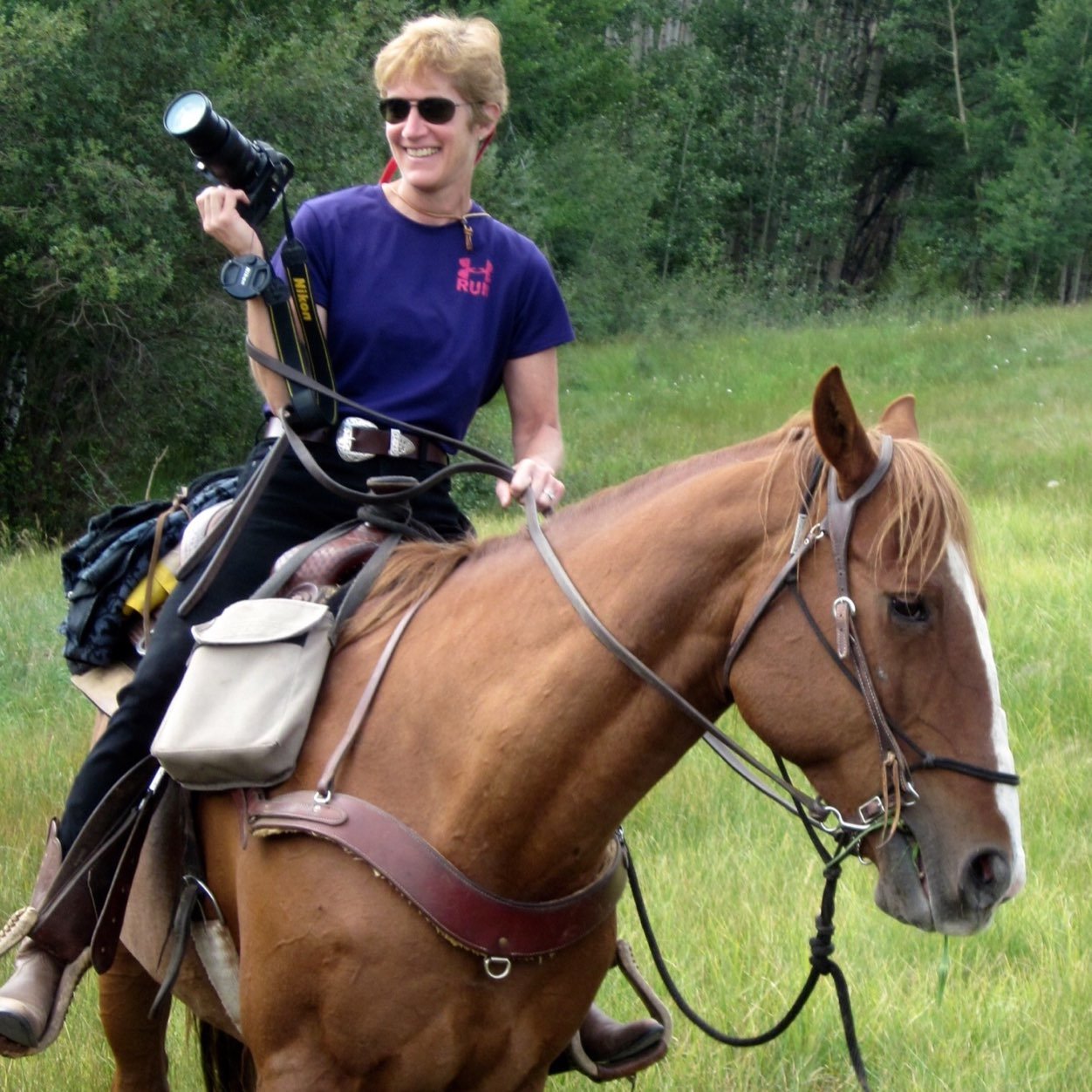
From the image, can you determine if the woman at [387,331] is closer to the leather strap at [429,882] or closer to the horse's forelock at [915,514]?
the leather strap at [429,882]

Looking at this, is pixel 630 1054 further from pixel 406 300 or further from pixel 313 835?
pixel 406 300

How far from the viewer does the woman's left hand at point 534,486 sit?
296 centimetres

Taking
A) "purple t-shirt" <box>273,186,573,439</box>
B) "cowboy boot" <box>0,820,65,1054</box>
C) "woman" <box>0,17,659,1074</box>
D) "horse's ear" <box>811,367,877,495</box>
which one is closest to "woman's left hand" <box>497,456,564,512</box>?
"woman" <box>0,17,659,1074</box>

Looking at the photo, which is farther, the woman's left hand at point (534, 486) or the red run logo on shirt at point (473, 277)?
the red run logo on shirt at point (473, 277)

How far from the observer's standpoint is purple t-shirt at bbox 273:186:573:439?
305 cm

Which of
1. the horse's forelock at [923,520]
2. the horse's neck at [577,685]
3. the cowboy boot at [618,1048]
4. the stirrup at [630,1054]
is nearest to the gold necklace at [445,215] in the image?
the horse's neck at [577,685]

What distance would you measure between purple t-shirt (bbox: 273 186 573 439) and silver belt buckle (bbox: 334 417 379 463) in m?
0.05

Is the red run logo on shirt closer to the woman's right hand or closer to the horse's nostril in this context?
the woman's right hand

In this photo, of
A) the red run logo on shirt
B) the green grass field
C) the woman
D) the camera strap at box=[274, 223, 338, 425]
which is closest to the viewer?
the camera strap at box=[274, 223, 338, 425]

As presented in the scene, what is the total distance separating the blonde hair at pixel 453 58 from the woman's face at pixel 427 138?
21 millimetres

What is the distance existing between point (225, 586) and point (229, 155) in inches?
37.1

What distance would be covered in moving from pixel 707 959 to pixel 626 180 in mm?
27889

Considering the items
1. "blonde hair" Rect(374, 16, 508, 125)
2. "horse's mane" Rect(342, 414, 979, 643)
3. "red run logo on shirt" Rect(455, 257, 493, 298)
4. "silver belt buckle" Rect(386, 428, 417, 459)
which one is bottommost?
"silver belt buckle" Rect(386, 428, 417, 459)

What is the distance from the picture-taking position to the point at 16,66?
40.1ft
